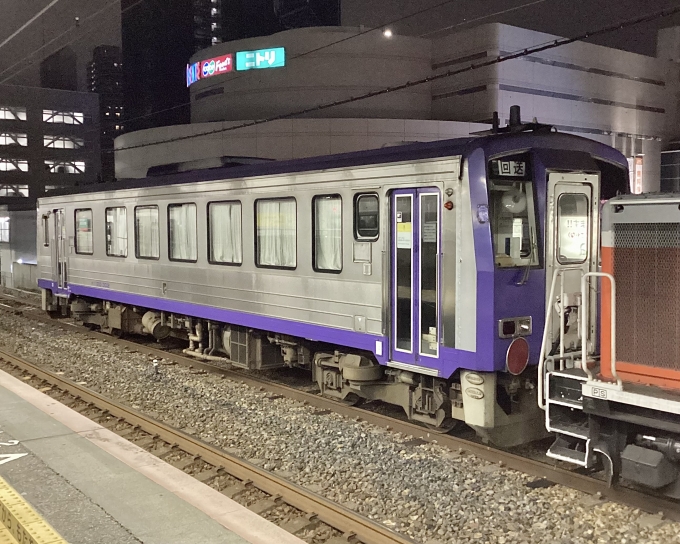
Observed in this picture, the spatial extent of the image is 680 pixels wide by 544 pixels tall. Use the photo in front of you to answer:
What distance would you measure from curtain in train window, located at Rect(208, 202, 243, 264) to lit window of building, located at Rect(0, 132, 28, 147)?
68.9 meters

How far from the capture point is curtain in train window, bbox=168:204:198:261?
12211 millimetres

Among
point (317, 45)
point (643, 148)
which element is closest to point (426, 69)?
point (317, 45)

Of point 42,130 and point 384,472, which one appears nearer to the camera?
point 384,472

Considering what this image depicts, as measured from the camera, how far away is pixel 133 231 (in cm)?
1412

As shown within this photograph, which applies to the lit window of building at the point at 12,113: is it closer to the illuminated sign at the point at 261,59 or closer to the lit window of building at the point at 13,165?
the lit window of building at the point at 13,165

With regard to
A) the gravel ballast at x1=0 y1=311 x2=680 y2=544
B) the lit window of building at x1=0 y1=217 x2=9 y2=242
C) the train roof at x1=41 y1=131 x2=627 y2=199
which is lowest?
the gravel ballast at x1=0 y1=311 x2=680 y2=544

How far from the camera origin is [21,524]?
464 cm

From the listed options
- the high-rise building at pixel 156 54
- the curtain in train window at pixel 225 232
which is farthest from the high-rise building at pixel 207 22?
the curtain in train window at pixel 225 232

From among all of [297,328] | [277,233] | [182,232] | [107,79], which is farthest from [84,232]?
[107,79]

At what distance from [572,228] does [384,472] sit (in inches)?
137

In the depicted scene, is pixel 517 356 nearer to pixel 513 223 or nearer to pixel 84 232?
pixel 513 223

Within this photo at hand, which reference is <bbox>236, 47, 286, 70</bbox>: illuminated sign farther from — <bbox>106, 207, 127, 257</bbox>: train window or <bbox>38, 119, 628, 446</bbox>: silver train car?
<bbox>38, 119, 628, 446</bbox>: silver train car

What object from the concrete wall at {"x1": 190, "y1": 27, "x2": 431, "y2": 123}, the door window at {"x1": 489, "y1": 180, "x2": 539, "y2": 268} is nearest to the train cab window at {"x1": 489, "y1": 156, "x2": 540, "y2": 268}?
the door window at {"x1": 489, "y1": 180, "x2": 539, "y2": 268}

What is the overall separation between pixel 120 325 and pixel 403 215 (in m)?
9.48
